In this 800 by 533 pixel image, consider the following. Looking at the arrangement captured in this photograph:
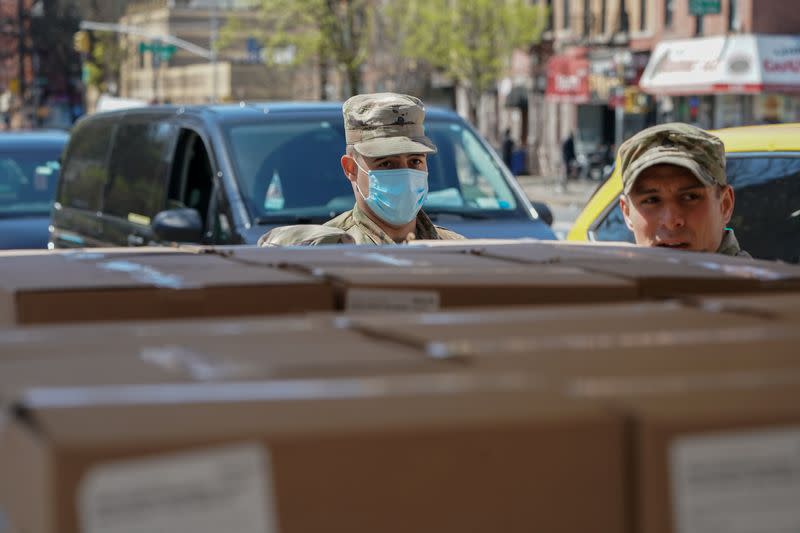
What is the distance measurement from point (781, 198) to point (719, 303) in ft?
8.94

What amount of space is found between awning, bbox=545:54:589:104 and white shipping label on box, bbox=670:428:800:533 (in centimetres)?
4718

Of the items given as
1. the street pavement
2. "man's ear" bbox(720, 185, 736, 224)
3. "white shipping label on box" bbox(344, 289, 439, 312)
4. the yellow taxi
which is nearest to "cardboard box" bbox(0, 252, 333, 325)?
"white shipping label on box" bbox(344, 289, 439, 312)

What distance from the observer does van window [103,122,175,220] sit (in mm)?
8477

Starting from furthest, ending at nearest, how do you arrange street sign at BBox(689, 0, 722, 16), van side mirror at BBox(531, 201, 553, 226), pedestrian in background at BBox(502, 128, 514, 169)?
1. pedestrian in background at BBox(502, 128, 514, 169)
2. street sign at BBox(689, 0, 722, 16)
3. van side mirror at BBox(531, 201, 553, 226)

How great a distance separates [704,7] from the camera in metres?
39.9

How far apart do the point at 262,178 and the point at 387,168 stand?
2245 millimetres

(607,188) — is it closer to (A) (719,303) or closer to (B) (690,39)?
(A) (719,303)

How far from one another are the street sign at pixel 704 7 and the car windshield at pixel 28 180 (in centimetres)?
2870

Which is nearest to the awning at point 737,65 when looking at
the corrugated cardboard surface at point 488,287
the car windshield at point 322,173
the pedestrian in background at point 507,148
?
the pedestrian in background at point 507,148

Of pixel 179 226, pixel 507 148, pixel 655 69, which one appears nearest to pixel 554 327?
pixel 179 226

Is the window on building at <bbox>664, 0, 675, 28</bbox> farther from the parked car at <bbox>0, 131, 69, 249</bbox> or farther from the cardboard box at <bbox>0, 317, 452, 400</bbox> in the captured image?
the cardboard box at <bbox>0, 317, 452, 400</bbox>

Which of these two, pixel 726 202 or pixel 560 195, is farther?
pixel 560 195

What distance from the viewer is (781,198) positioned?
16.7ft

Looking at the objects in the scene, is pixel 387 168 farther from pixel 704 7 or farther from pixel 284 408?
pixel 704 7
